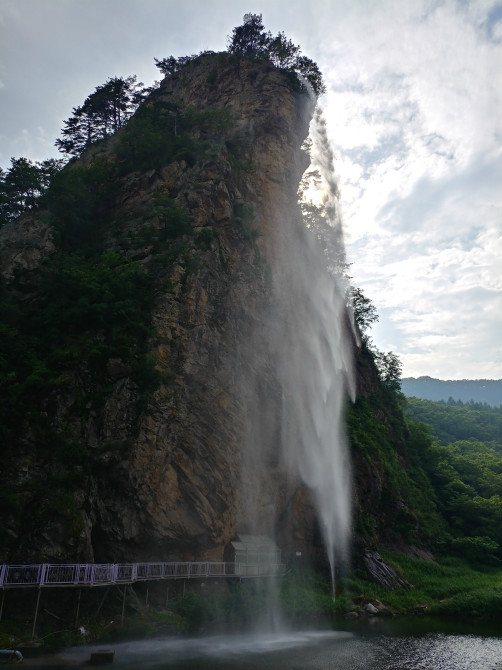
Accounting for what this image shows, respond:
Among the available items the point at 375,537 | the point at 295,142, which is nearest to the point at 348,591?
the point at 375,537

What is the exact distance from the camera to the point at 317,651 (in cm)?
2136

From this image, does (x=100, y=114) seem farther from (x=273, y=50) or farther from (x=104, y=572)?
(x=104, y=572)

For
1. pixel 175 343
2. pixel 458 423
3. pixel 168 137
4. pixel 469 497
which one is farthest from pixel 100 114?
pixel 458 423

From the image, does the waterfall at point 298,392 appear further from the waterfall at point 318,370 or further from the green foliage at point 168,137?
the green foliage at point 168,137

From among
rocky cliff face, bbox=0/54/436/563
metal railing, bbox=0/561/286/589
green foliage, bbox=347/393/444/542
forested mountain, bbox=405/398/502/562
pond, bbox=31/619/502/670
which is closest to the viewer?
pond, bbox=31/619/502/670

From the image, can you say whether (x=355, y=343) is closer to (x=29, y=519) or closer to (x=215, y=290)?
(x=215, y=290)

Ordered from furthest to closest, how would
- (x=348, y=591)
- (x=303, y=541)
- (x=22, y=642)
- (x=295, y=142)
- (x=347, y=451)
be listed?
(x=295, y=142)
(x=347, y=451)
(x=303, y=541)
(x=348, y=591)
(x=22, y=642)

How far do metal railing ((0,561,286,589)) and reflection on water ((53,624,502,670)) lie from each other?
8.55 feet

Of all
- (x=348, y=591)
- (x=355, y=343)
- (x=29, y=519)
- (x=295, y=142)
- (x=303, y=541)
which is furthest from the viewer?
(x=355, y=343)

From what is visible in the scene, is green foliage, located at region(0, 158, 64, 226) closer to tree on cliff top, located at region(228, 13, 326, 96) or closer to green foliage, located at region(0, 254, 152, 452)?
green foliage, located at region(0, 254, 152, 452)

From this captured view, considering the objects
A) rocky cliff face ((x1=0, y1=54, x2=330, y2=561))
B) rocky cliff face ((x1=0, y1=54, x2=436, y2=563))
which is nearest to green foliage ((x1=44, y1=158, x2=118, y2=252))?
rocky cliff face ((x1=0, y1=54, x2=436, y2=563))

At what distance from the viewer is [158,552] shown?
2542 centimetres

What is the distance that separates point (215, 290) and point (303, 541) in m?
20.8

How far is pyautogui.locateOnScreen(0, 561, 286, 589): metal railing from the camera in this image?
60.7 feet
